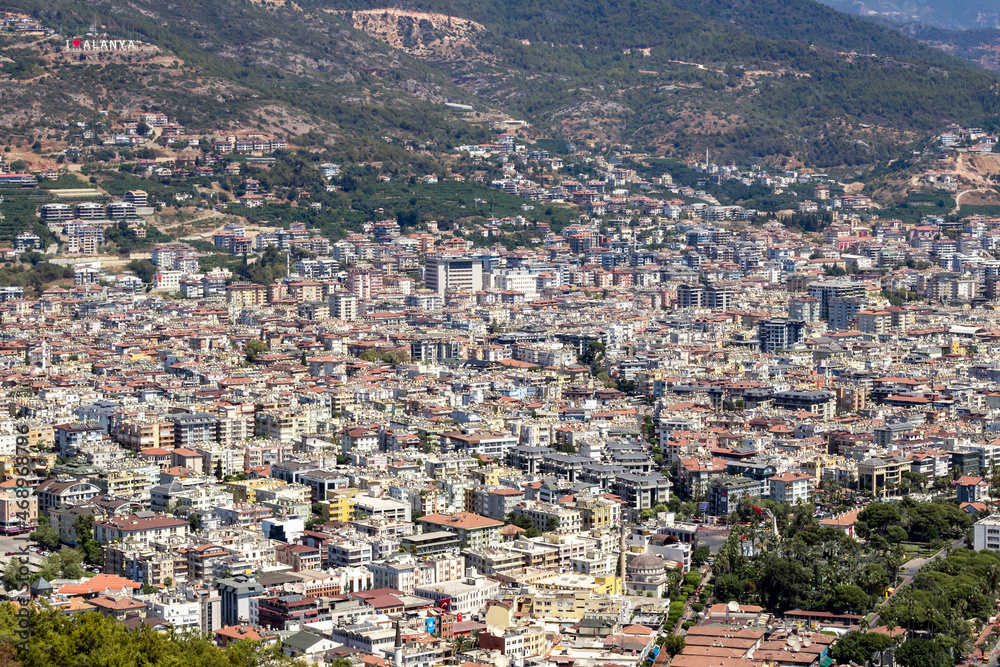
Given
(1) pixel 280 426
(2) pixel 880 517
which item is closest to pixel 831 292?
(1) pixel 280 426

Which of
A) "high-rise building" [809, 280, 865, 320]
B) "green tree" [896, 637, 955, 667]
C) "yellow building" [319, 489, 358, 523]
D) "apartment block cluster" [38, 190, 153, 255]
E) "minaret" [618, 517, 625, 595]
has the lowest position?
"green tree" [896, 637, 955, 667]

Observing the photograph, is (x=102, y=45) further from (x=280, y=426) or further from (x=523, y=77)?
(x=280, y=426)

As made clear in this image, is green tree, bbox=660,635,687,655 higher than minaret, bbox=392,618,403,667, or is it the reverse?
minaret, bbox=392,618,403,667

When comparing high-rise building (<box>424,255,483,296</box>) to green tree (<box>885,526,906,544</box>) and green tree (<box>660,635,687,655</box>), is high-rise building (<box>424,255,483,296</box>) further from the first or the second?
green tree (<box>660,635,687,655</box>)

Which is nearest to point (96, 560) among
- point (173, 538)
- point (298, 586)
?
point (173, 538)

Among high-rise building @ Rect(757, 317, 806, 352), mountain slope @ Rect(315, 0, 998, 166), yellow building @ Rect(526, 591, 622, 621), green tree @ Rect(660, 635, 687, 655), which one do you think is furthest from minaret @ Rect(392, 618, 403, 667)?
mountain slope @ Rect(315, 0, 998, 166)

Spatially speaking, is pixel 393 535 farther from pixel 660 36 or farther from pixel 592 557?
pixel 660 36

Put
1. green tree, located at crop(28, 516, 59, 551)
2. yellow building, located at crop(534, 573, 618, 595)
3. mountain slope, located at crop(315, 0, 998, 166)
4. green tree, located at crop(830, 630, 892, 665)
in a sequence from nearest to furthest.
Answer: green tree, located at crop(830, 630, 892, 665), yellow building, located at crop(534, 573, 618, 595), green tree, located at crop(28, 516, 59, 551), mountain slope, located at crop(315, 0, 998, 166)

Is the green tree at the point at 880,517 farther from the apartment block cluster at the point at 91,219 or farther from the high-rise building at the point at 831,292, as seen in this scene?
the apartment block cluster at the point at 91,219
